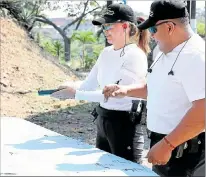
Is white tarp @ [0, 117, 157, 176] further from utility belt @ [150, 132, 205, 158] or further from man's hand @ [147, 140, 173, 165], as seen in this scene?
utility belt @ [150, 132, 205, 158]

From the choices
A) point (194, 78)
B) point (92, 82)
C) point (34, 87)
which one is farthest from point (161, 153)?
point (34, 87)

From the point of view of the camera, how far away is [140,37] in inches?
114

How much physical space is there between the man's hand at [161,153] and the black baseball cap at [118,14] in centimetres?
91

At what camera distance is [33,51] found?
10.5 metres

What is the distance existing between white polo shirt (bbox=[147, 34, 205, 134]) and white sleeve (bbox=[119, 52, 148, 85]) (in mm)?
319

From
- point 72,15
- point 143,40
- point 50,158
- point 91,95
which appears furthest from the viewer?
point 72,15

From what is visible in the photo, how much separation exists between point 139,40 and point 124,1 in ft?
1.15

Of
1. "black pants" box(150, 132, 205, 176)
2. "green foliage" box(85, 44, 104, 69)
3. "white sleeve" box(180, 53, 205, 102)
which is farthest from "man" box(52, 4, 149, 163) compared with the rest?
"green foliage" box(85, 44, 104, 69)

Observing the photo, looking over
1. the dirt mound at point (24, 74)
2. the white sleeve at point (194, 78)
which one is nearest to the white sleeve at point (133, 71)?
the white sleeve at point (194, 78)

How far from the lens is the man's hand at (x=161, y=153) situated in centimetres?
209

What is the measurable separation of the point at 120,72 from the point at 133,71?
0.07 metres

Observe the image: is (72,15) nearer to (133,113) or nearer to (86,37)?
(86,37)

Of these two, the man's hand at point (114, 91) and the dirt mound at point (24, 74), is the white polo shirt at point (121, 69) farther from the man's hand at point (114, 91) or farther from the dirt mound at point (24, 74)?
the dirt mound at point (24, 74)

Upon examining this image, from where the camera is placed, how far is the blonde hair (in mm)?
2797
